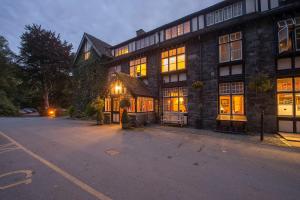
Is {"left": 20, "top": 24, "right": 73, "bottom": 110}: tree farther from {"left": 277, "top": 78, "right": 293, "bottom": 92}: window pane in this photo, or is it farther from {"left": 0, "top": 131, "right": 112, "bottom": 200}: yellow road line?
{"left": 277, "top": 78, "right": 293, "bottom": 92}: window pane

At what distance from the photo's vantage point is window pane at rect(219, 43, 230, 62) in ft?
42.3

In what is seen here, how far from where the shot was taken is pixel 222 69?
13102mm

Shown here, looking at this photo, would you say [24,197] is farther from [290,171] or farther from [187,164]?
[290,171]

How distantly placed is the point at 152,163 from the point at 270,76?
10580 mm

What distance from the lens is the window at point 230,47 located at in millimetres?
12461

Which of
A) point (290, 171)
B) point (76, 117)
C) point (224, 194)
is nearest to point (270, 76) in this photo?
point (290, 171)

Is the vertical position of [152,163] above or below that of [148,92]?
below

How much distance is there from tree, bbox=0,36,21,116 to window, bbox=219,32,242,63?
38134 mm

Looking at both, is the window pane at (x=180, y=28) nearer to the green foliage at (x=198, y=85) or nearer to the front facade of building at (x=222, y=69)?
the front facade of building at (x=222, y=69)

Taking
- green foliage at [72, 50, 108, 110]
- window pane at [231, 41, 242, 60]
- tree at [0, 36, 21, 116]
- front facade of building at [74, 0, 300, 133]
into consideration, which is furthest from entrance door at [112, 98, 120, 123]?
tree at [0, 36, 21, 116]

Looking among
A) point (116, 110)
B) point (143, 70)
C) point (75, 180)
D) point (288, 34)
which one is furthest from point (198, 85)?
point (75, 180)

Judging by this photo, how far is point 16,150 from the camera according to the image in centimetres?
757

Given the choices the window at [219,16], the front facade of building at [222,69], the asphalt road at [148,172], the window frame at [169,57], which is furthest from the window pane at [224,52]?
the asphalt road at [148,172]

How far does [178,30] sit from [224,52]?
5357 mm
